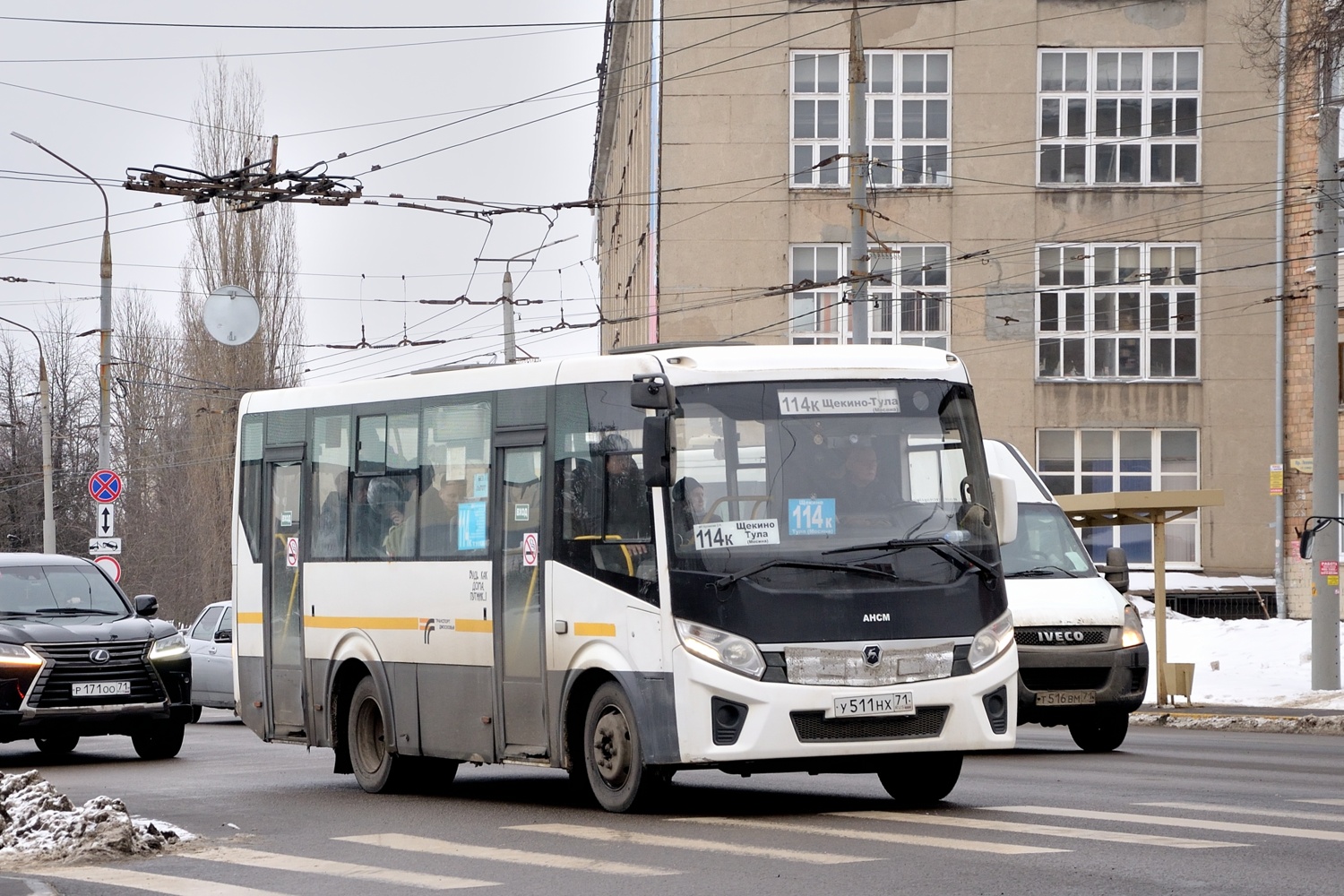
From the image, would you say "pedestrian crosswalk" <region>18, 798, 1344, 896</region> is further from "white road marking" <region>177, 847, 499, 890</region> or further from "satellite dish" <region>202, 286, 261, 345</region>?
"satellite dish" <region>202, 286, 261, 345</region>

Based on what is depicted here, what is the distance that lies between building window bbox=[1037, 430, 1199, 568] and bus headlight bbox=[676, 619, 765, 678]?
116ft

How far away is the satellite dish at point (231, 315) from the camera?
31.6m

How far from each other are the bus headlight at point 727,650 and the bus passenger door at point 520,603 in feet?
4.94

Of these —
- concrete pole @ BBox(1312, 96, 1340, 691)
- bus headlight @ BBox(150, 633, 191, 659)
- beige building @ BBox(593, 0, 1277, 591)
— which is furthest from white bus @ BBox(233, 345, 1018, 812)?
beige building @ BBox(593, 0, 1277, 591)

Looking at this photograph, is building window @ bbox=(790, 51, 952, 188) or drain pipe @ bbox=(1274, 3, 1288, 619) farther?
building window @ bbox=(790, 51, 952, 188)

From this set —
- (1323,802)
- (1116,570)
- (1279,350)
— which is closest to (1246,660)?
(1279,350)

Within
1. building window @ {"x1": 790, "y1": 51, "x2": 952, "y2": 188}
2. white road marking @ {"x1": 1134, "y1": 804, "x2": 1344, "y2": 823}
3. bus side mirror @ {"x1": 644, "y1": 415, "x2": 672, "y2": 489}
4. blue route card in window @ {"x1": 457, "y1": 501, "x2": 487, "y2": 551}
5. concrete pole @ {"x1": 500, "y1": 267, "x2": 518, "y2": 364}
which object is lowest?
white road marking @ {"x1": 1134, "y1": 804, "x2": 1344, "y2": 823}

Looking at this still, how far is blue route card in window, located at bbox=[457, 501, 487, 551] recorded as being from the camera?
13.2 m

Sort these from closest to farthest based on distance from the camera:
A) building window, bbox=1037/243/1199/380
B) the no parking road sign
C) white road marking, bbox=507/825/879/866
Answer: white road marking, bbox=507/825/879/866 < the no parking road sign < building window, bbox=1037/243/1199/380

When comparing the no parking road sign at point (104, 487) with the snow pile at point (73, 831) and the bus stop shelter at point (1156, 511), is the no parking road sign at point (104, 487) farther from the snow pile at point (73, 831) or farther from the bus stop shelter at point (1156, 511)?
the snow pile at point (73, 831)

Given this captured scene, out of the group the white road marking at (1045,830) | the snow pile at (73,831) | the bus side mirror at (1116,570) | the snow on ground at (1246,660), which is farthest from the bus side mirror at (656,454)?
the snow on ground at (1246,660)

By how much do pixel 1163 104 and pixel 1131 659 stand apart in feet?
103

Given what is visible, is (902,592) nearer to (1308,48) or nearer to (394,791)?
(394,791)

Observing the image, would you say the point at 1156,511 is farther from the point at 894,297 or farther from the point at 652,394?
the point at 894,297
